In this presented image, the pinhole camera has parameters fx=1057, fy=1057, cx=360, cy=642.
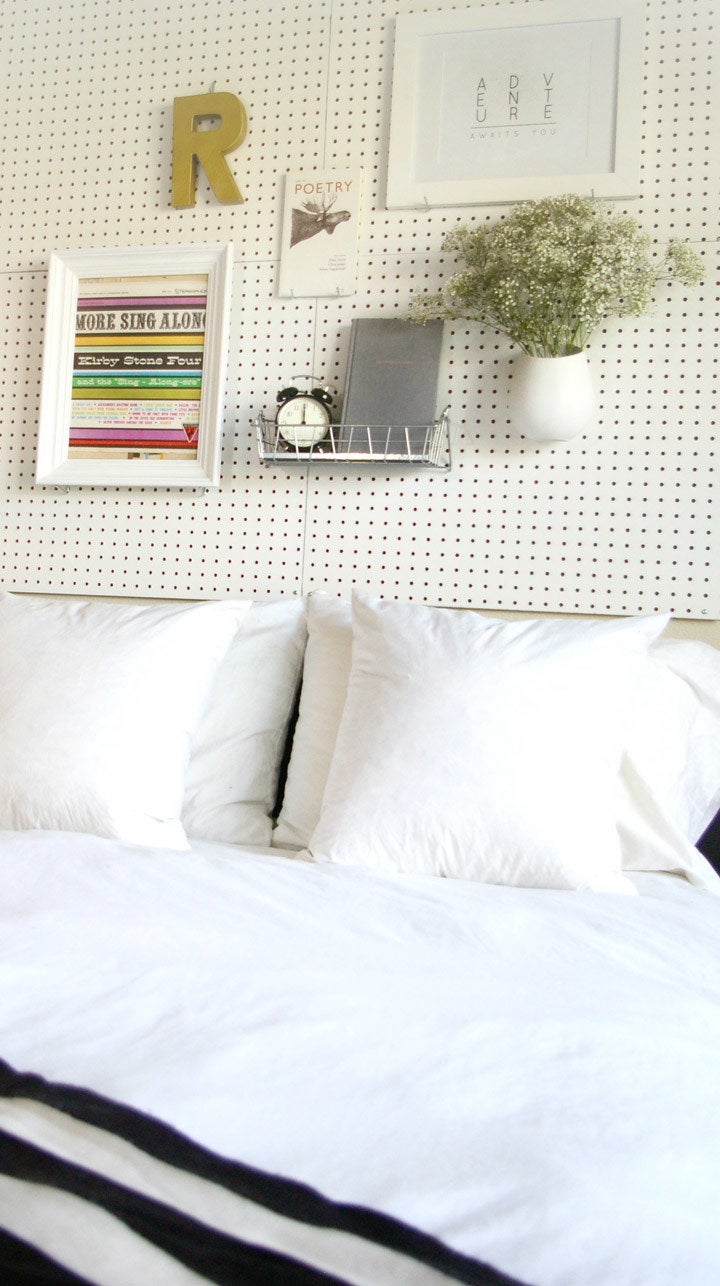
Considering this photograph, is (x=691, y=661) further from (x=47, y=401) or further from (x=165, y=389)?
(x=47, y=401)

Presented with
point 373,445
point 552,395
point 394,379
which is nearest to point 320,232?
point 394,379

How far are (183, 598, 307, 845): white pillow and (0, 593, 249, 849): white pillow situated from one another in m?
0.08

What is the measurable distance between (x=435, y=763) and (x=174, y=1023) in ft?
2.50

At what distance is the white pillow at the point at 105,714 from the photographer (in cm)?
172

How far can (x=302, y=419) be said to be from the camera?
86.0 inches

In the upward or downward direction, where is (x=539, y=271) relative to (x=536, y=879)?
upward

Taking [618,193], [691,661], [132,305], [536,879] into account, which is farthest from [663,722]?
[132,305]

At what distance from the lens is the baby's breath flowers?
75.3 inches

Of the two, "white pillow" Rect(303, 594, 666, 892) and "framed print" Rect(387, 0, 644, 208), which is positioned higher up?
"framed print" Rect(387, 0, 644, 208)

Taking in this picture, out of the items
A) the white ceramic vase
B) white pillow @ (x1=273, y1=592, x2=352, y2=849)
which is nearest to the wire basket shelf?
the white ceramic vase

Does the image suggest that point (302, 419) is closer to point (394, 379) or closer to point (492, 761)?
point (394, 379)

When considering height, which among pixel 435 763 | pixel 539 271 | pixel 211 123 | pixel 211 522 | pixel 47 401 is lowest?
pixel 435 763

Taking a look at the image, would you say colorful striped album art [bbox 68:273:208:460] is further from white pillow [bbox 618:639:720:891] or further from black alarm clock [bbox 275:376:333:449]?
white pillow [bbox 618:639:720:891]

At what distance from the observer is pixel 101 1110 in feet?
2.36
